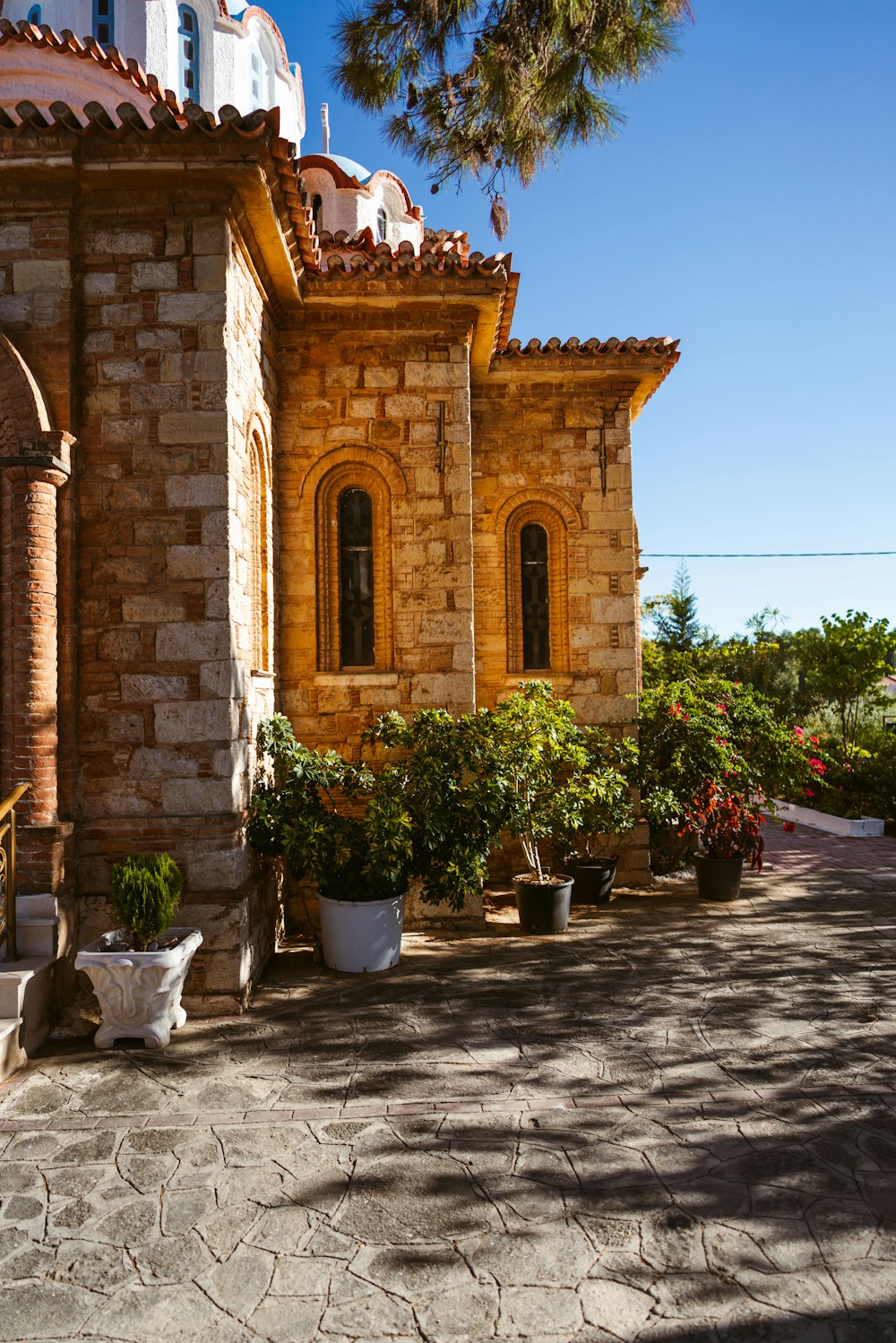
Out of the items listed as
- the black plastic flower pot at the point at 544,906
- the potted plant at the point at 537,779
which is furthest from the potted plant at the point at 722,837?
the black plastic flower pot at the point at 544,906

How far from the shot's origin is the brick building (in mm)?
5488

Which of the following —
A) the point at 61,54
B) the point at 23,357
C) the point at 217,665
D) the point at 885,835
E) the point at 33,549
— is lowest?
the point at 885,835

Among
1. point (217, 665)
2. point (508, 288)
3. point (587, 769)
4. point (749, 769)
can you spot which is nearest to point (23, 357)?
point (217, 665)

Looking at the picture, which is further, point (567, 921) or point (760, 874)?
point (760, 874)

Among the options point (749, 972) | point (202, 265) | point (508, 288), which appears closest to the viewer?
point (202, 265)

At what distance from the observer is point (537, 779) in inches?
288

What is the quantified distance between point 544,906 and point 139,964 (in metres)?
3.59

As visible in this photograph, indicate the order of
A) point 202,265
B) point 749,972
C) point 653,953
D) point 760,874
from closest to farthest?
point 202,265, point 749,972, point 653,953, point 760,874

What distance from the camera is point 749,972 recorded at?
6281mm

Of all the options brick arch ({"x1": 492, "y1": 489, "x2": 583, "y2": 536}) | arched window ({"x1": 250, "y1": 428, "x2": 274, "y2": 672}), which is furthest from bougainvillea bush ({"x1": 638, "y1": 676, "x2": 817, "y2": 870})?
arched window ({"x1": 250, "y1": 428, "x2": 274, "y2": 672})

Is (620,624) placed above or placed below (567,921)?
above

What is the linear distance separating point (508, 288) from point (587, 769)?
4.56 meters

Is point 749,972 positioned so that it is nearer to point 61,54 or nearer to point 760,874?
point 760,874

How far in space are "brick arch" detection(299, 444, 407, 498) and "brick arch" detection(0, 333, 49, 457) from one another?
2720 millimetres
